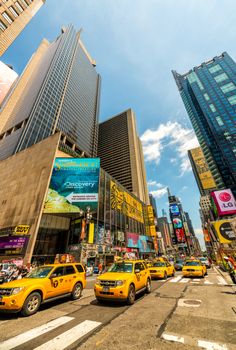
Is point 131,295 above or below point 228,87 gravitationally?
below

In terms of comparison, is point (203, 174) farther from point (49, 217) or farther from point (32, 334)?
point (32, 334)

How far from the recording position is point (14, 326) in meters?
5.06

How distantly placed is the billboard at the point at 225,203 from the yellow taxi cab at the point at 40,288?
44725mm

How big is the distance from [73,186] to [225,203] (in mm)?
40134

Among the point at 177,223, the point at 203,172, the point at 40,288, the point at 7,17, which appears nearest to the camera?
the point at 40,288

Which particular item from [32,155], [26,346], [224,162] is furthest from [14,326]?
[224,162]

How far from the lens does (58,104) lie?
287 feet

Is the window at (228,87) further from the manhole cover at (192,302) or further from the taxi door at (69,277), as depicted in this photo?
the taxi door at (69,277)

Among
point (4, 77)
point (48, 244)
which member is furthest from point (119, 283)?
point (4, 77)

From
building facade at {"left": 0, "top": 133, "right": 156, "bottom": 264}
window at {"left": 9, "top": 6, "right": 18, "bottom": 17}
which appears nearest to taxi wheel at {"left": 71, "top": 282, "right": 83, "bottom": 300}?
building facade at {"left": 0, "top": 133, "right": 156, "bottom": 264}

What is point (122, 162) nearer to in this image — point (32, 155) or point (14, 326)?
point (32, 155)

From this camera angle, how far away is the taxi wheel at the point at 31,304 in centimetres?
594

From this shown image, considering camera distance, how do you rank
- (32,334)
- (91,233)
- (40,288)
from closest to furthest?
(32,334)
(40,288)
(91,233)

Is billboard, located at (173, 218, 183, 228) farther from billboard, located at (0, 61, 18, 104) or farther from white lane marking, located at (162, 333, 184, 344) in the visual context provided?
white lane marking, located at (162, 333, 184, 344)
